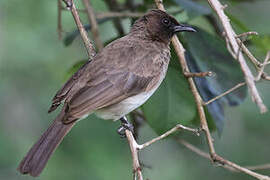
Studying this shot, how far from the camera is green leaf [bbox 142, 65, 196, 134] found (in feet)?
12.4

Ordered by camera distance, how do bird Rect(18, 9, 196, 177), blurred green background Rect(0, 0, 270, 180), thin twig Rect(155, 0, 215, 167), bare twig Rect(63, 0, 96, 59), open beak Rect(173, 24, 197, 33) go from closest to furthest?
thin twig Rect(155, 0, 215, 167) → bird Rect(18, 9, 196, 177) → bare twig Rect(63, 0, 96, 59) → open beak Rect(173, 24, 197, 33) → blurred green background Rect(0, 0, 270, 180)

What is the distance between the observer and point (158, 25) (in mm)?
4328

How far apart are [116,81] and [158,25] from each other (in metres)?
0.70

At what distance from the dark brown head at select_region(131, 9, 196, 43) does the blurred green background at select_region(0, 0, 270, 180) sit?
32.6 inches

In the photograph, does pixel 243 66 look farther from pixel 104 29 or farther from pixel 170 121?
pixel 104 29

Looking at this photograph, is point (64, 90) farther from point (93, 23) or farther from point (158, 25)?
point (158, 25)

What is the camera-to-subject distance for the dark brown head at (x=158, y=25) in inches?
167

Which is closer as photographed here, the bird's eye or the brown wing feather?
the brown wing feather

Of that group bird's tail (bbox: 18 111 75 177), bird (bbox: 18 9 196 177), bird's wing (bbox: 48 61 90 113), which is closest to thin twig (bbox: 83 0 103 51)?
bird (bbox: 18 9 196 177)

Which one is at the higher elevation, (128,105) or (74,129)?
(128,105)

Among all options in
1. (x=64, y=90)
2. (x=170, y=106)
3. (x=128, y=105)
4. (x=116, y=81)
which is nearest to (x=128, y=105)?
(x=128, y=105)

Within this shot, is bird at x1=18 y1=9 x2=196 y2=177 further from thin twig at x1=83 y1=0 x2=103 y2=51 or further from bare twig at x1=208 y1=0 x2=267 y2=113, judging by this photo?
bare twig at x1=208 y1=0 x2=267 y2=113

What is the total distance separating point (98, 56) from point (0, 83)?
5.49 ft

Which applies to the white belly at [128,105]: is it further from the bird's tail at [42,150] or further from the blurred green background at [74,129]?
the blurred green background at [74,129]
